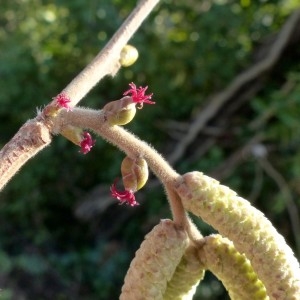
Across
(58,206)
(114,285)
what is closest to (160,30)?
(58,206)

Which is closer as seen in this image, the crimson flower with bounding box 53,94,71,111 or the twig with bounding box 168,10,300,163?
the crimson flower with bounding box 53,94,71,111

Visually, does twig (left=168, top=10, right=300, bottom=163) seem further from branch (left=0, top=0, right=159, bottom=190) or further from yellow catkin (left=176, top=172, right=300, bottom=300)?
yellow catkin (left=176, top=172, right=300, bottom=300)

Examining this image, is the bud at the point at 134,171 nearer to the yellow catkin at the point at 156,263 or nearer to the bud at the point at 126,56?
the yellow catkin at the point at 156,263

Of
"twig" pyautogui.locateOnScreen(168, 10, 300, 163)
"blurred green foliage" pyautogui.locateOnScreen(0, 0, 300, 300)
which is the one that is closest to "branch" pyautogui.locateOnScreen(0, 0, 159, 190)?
"blurred green foliage" pyautogui.locateOnScreen(0, 0, 300, 300)

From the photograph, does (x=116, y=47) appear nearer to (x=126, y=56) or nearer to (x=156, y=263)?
(x=126, y=56)

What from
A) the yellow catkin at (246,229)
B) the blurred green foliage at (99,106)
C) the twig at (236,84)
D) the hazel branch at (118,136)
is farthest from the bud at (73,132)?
the twig at (236,84)

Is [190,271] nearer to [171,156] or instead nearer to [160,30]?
[171,156]
